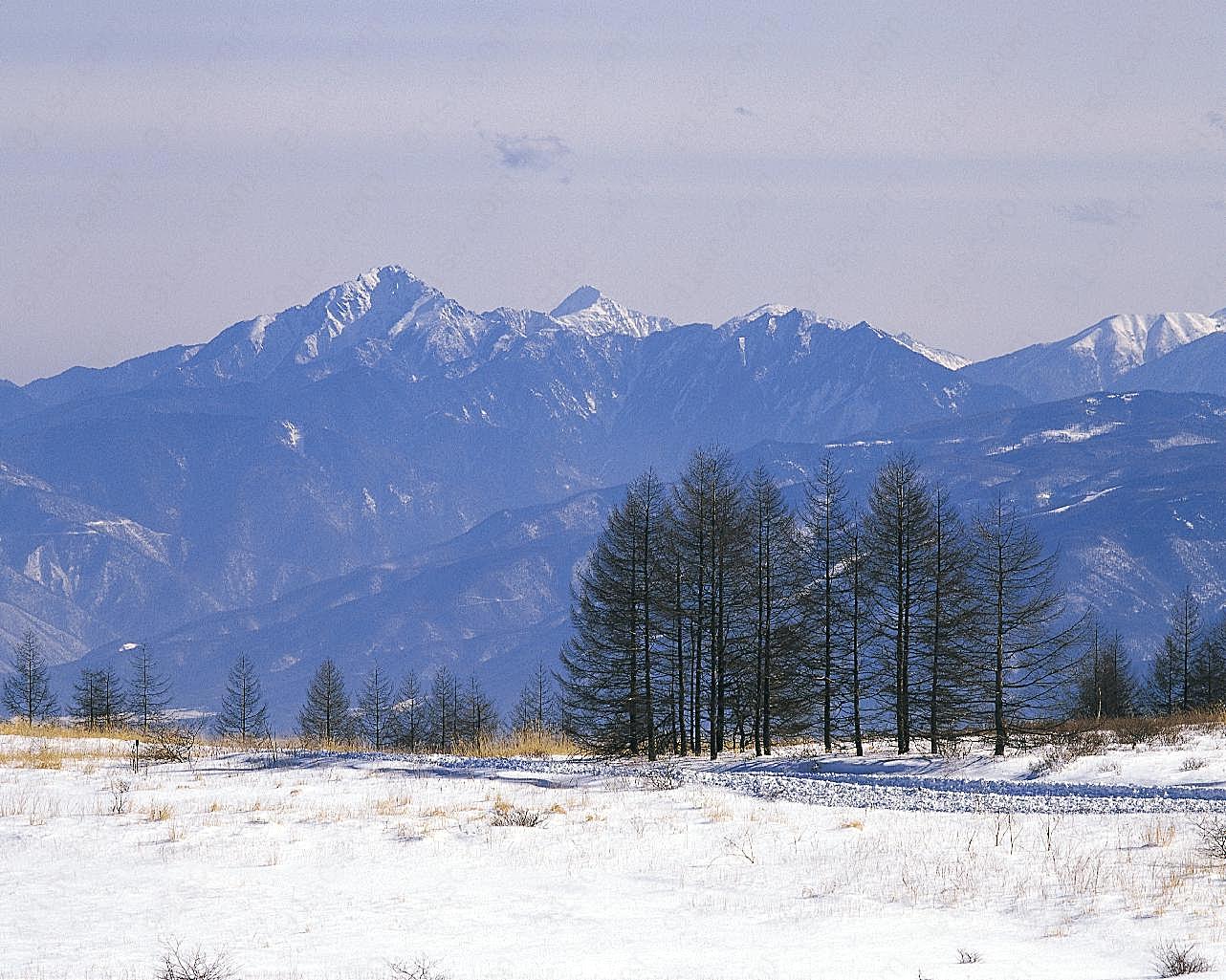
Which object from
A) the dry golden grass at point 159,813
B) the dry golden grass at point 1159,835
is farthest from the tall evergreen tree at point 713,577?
the dry golden grass at point 159,813

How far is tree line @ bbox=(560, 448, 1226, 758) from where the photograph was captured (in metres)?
44.0

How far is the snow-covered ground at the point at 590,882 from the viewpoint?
11914 millimetres

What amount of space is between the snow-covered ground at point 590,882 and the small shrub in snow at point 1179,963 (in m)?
0.21

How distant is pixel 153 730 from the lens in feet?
122

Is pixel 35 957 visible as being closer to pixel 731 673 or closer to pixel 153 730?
pixel 153 730

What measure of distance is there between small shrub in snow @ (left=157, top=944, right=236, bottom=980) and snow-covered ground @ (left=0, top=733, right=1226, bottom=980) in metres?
0.17

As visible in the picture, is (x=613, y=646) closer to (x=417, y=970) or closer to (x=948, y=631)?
(x=948, y=631)

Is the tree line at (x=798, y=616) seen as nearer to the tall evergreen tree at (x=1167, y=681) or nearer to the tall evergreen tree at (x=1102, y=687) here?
the tall evergreen tree at (x=1102, y=687)

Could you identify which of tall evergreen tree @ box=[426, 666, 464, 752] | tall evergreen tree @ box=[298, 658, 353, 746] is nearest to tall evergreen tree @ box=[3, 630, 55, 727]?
tall evergreen tree @ box=[298, 658, 353, 746]

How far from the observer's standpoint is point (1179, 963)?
35.4 feet

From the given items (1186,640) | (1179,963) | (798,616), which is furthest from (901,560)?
(1186,640)

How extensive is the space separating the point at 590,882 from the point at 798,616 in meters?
36.0

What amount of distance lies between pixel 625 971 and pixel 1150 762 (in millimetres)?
23729

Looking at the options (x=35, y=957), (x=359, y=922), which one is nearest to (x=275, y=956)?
(x=359, y=922)
